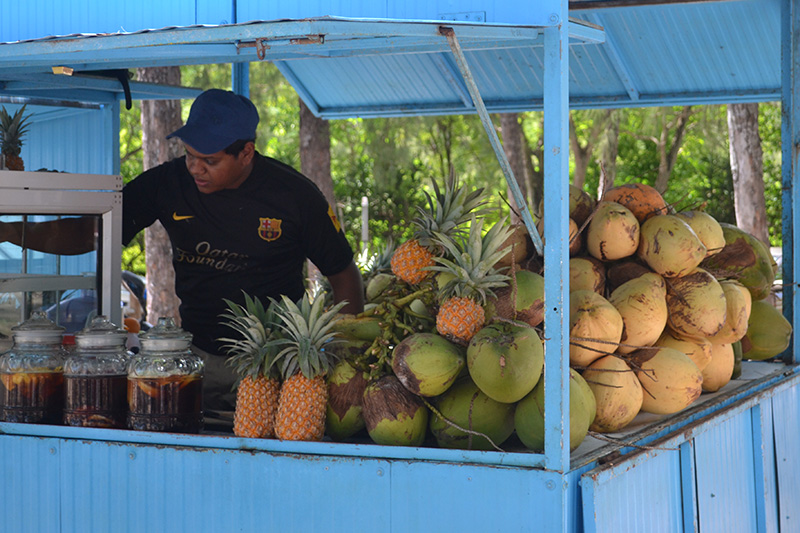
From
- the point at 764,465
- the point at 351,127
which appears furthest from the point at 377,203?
the point at 764,465

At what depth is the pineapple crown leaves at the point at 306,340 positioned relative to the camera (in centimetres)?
324

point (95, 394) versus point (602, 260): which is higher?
point (602, 260)

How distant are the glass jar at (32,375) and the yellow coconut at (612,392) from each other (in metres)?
2.08

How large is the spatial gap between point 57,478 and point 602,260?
2414 millimetres

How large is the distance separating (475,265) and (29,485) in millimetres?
1909

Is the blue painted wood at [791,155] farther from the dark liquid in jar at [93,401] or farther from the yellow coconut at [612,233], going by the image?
the dark liquid in jar at [93,401]

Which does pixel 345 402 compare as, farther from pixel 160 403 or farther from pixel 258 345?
pixel 160 403

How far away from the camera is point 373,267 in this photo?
5.10 meters

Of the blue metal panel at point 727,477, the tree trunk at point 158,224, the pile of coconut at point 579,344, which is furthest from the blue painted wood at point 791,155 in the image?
the tree trunk at point 158,224

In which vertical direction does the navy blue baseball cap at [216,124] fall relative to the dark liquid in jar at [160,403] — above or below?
above

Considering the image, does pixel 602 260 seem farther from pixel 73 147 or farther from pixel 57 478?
pixel 73 147

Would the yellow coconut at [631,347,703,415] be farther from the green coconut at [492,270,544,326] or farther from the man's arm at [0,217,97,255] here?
the man's arm at [0,217,97,255]

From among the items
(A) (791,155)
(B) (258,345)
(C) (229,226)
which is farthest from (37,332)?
(A) (791,155)

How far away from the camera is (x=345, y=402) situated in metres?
3.30
